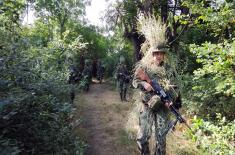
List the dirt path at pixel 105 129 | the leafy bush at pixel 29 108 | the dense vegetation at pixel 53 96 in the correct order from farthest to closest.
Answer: the dirt path at pixel 105 129 < the leafy bush at pixel 29 108 < the dense vegetation at pixel 53 96

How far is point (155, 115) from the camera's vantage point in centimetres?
595

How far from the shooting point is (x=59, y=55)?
9945 millimetres

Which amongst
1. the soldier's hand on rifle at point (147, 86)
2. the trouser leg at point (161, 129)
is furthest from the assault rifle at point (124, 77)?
the soldier's hand on rifle at point (147, 86)

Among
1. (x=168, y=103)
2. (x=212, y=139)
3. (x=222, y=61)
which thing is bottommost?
(x=212, y=139)

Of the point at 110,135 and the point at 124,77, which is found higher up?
the point at 124,77

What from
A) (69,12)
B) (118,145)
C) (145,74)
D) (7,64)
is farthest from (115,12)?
(69,12)

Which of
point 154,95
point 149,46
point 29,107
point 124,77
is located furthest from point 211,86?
point 124,77

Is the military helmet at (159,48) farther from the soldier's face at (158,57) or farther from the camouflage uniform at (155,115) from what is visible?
the camouflage uniform at (155,115)

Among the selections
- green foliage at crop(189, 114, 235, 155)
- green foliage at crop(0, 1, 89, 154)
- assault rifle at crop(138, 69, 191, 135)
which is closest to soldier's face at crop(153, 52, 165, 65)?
assault rifle at crop(138, 69, 191, 135)

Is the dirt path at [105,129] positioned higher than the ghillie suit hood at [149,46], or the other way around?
the ghillie suit hood at [149,46]

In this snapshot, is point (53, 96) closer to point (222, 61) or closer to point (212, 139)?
point (212, 139)

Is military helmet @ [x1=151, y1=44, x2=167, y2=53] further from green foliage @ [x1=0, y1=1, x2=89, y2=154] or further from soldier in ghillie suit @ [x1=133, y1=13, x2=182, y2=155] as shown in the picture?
green foliage @ [x1=0, y1=1, x2=89, y2=154]

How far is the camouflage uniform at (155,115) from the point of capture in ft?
19.1

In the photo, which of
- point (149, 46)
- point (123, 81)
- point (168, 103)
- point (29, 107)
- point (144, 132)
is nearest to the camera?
point (29, 107)
